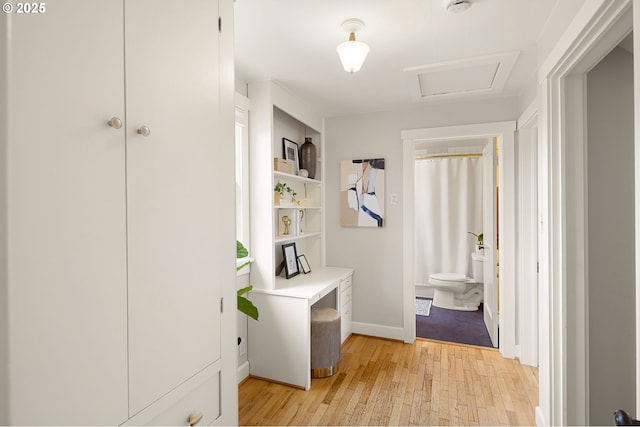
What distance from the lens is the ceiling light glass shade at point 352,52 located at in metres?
1.77

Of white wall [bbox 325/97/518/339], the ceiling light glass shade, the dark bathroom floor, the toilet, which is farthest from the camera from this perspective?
the toilet

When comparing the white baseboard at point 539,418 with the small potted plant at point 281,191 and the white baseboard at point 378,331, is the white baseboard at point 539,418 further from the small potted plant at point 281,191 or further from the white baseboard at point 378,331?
the small potted plant at point 281,191

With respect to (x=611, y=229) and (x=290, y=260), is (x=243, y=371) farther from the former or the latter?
(x=611, y=229)

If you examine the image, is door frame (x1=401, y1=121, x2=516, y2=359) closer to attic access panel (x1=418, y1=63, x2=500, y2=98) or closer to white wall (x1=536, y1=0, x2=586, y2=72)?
attic access panel (x1=418, y1=63, x2=500, y2=98)

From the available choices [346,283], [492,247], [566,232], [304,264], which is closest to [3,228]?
[566,232]

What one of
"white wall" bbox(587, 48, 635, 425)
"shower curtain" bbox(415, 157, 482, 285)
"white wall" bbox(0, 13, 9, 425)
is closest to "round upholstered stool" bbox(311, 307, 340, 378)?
"white wall" bbox(587, 48, 635, 425)

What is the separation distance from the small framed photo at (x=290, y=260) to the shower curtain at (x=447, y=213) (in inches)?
110

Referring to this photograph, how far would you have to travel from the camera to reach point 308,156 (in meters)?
3.40

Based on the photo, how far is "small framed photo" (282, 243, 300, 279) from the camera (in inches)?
122

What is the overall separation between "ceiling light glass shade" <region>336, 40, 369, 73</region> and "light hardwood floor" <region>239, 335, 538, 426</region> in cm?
221

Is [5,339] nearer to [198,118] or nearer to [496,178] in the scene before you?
[198,118]

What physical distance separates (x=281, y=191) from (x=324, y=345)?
1378 mm

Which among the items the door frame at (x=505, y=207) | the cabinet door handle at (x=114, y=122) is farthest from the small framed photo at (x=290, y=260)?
the cabinet door handle at (x=114, y=122)

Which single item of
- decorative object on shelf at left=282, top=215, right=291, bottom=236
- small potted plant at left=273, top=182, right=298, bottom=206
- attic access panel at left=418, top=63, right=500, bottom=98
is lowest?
decorative object on shelf at left=282, top=215, right=291, bottom=236
